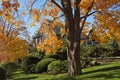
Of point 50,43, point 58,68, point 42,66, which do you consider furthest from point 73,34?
point 42,66

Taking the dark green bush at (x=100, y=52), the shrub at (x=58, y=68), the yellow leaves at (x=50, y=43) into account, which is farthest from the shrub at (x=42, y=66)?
the dark green bush at (x=100, y=52)

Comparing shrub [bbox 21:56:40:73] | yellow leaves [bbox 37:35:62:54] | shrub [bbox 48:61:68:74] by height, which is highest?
yellow leaves [bbox 37:35:62:54]

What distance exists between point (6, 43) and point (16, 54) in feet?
6.16

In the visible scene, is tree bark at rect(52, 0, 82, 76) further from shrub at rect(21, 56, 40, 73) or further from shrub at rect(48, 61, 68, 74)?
shrub at rect(21, 56, 40, 73)

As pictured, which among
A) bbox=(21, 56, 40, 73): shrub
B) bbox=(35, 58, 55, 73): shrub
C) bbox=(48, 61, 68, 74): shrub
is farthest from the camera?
bbox=(21, 56, 40, 73): shrub

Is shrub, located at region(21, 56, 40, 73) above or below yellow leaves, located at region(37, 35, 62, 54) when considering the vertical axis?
below

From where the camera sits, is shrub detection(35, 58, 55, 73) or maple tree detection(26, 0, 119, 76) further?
shrub detection(35, 58, 55, 73)

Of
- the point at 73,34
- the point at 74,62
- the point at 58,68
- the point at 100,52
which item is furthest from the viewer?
the point at 100,52

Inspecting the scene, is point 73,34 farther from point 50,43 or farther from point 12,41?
point 12,41

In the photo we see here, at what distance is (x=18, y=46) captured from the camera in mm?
43094

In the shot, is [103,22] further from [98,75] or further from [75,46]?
[98,75]

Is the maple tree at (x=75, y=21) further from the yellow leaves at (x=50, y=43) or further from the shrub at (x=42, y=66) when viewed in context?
the shrub at (x=42, y=66)

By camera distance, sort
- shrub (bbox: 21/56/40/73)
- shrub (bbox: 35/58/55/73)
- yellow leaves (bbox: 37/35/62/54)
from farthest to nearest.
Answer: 1. shrub (bbox: 21/56/40/73)
2. shrub (bbox: 35/58/55/73)
3. yellow leaves (bbox: 37/35/62/54)

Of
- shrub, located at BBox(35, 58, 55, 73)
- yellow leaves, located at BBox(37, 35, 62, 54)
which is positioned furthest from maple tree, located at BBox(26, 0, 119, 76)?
shrub, located at BBox(35, 58, 55, 73)
